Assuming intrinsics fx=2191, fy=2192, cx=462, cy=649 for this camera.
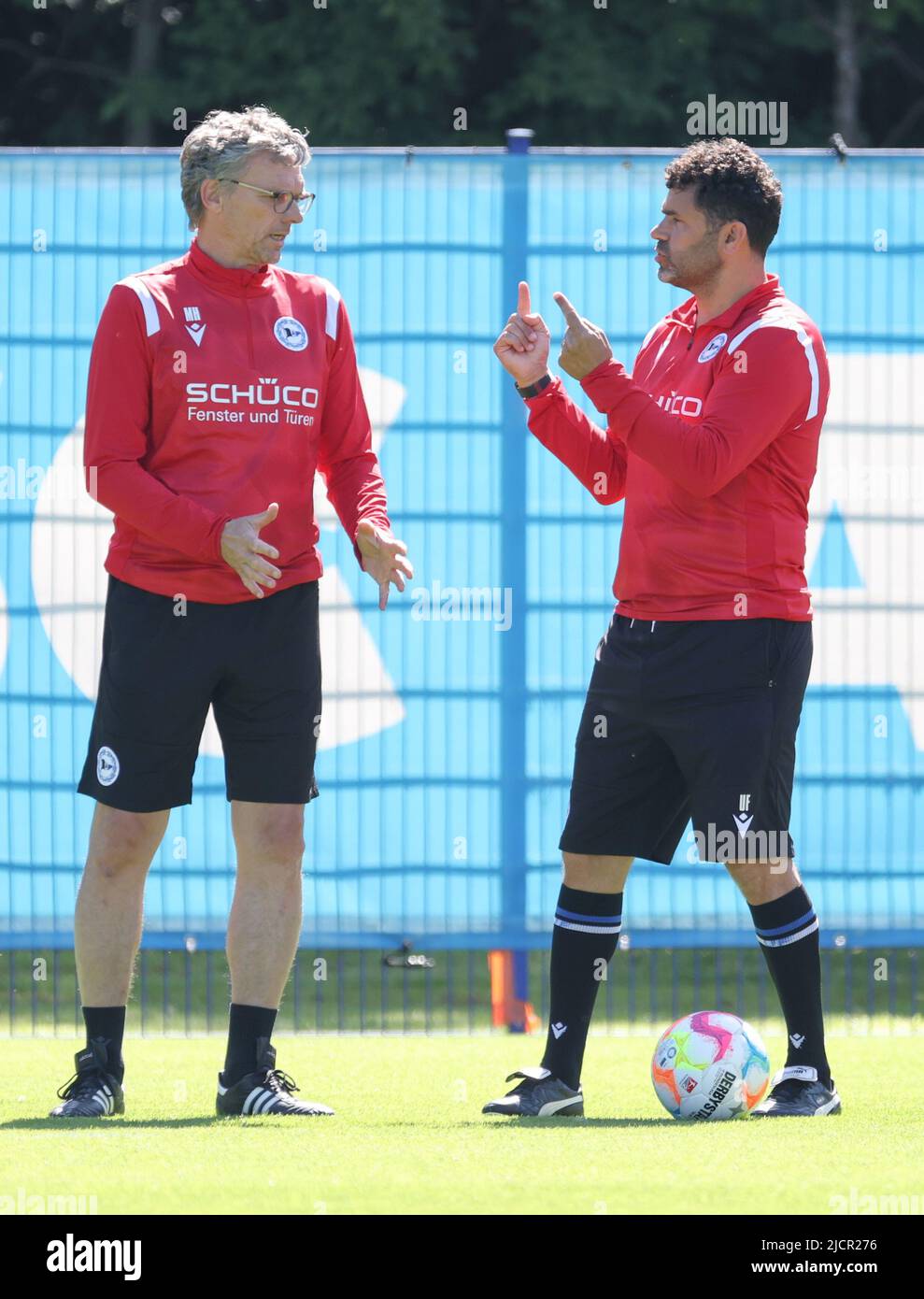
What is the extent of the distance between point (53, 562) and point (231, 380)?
220cm

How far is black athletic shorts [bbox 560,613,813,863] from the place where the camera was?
4879 millimetres

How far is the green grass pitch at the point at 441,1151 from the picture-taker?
12.3 ft

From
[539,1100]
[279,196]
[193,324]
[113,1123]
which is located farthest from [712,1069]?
[279,196]

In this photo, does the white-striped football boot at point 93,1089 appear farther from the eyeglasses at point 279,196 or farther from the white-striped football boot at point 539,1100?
the eyeglasses at point 279,196

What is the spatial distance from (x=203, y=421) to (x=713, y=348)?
45.9 inches

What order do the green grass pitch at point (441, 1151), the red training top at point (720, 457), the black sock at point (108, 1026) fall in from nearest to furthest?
the green grass pitch at point (441, 1151) → the red training top at point (720, 457) → the black sock at point (108, 1026)

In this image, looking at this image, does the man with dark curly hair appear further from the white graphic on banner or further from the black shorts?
the white graphic on banner

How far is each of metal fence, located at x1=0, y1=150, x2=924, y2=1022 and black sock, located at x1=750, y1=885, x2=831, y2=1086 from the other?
1.84 m

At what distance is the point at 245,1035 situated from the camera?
16.4 ft

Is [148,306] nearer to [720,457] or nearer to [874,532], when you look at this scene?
[720,457]

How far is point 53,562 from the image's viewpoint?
6.96 metres

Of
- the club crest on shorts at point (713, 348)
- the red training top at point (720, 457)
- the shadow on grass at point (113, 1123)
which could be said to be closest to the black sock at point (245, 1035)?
the shadow on grass at point (113, 1123)
